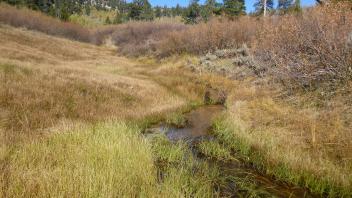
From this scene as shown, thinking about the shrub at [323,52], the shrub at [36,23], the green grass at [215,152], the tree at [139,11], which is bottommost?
the green grass at [215,152]

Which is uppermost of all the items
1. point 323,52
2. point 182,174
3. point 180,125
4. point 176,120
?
point 323,52

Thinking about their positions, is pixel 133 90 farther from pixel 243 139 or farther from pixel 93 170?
pixel 93 170

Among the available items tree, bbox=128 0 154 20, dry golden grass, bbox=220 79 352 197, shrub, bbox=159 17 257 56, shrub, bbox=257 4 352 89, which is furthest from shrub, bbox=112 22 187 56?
tree, bbox=128 0 154 20

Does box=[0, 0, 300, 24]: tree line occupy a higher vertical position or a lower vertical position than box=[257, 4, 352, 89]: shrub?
higher

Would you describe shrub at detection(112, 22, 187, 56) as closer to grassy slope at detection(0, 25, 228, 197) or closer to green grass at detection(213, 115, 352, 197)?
grassy slope at detection(0, 25, 228, 197)

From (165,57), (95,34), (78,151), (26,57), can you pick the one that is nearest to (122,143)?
(78,151)

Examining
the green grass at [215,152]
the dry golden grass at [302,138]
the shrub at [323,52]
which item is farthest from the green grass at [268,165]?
the shrub at [323,52]

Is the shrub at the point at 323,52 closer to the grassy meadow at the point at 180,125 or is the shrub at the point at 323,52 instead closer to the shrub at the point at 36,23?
the grassy meadow at the point at 180,125

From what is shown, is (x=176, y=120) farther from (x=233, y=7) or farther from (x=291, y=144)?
(x=233, y=7)

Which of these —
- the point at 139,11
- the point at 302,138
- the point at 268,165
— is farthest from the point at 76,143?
the point at 139,11

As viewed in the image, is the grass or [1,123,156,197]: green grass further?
the grass

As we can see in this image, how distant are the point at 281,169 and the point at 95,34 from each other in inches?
2077

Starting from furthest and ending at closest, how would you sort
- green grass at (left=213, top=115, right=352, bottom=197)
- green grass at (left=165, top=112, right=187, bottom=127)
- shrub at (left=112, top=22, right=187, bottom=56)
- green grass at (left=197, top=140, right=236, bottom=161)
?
shrub at (left=112, top=22, right=187, bottom=56)
green grass at (left=165, top=112, right=187, bottom=127)
green grass at (left=197, top=140, right=236, bottom=161)
green grass at (left=213, top=115, right=352, bottom=197)

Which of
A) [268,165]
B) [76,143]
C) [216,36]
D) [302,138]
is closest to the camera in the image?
[76,143]
